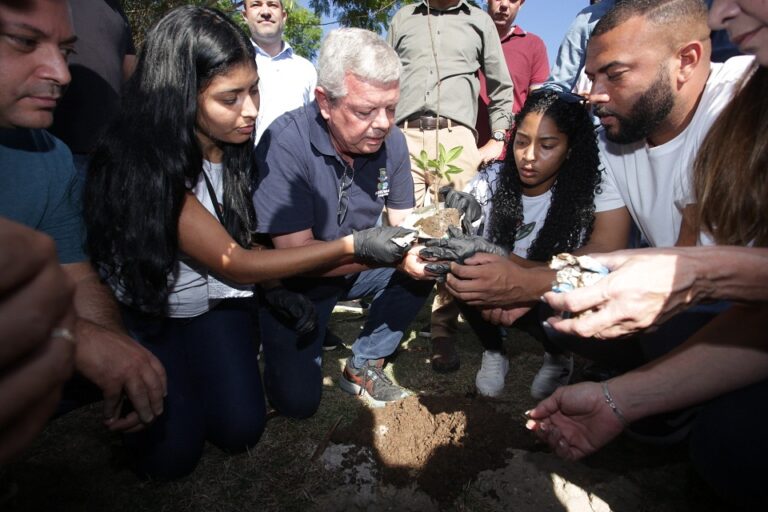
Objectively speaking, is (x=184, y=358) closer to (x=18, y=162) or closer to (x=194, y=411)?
(x=194, y=411)

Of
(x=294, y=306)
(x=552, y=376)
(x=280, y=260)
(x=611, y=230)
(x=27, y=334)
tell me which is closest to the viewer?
(x=27, y=334)

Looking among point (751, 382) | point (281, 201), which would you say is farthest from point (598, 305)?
point (281, 201)

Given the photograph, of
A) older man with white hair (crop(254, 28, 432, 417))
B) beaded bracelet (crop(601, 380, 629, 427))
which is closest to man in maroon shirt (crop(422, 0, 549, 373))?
older man with white hair (crop(254, 28, 432, 417))

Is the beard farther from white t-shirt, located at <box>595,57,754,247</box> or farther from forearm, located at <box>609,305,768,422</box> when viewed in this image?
forearm, located at <box>609,305,768,422</box>

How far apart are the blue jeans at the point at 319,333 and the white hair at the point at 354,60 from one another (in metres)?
1.02

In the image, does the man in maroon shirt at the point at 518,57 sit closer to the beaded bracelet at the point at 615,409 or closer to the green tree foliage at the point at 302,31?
the beaded bracelet at the point at 615,409

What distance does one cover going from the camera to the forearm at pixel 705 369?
1.34 metres

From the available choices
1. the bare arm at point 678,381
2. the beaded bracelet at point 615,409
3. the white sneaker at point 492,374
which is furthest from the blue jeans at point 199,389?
the beaded bracelet at point 615,409

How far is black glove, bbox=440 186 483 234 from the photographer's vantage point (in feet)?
7.51

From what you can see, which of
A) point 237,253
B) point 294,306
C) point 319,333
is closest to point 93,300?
point 237,253

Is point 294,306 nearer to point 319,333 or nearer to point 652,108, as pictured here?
point 319,333

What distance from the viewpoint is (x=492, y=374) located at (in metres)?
2.45

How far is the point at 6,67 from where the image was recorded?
129 cm

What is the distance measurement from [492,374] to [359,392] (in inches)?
30.2
